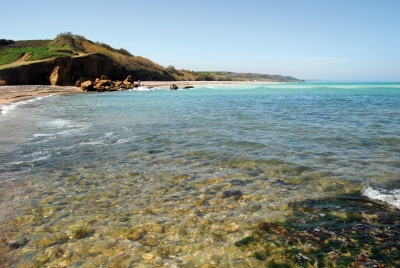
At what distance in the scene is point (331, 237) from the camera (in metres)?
3.97

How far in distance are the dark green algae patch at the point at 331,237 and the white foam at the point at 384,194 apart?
0.97ft

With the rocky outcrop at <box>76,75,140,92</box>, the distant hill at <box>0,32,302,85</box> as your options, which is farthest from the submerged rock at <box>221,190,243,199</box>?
the distant hill at <box>0,32,302,85</box>

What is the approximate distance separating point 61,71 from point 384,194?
5357 cm

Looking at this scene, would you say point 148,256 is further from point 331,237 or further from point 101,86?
point 101,86

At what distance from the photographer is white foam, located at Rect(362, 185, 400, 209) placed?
5.07 m

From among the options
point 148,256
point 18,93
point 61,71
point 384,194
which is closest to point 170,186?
point 148,256

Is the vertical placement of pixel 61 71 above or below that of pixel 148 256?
above

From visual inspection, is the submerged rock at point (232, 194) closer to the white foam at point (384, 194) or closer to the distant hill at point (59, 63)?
the white foam at point (384, 194)

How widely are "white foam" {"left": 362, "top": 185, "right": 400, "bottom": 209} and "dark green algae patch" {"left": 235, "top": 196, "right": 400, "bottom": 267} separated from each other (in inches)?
11.6

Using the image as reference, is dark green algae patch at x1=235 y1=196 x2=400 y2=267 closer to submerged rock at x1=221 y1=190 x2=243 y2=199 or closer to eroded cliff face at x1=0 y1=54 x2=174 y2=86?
submerged rock at x1=221 y1=190 x2=243 y2=199

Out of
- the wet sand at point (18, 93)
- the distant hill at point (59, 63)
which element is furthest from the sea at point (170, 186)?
the distant hill at point (59, 63)

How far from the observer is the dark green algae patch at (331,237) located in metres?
3.51

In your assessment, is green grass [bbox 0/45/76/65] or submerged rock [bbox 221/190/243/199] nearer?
submerged rock [bbox 221/190/243/199]

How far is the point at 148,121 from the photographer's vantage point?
15.2m
